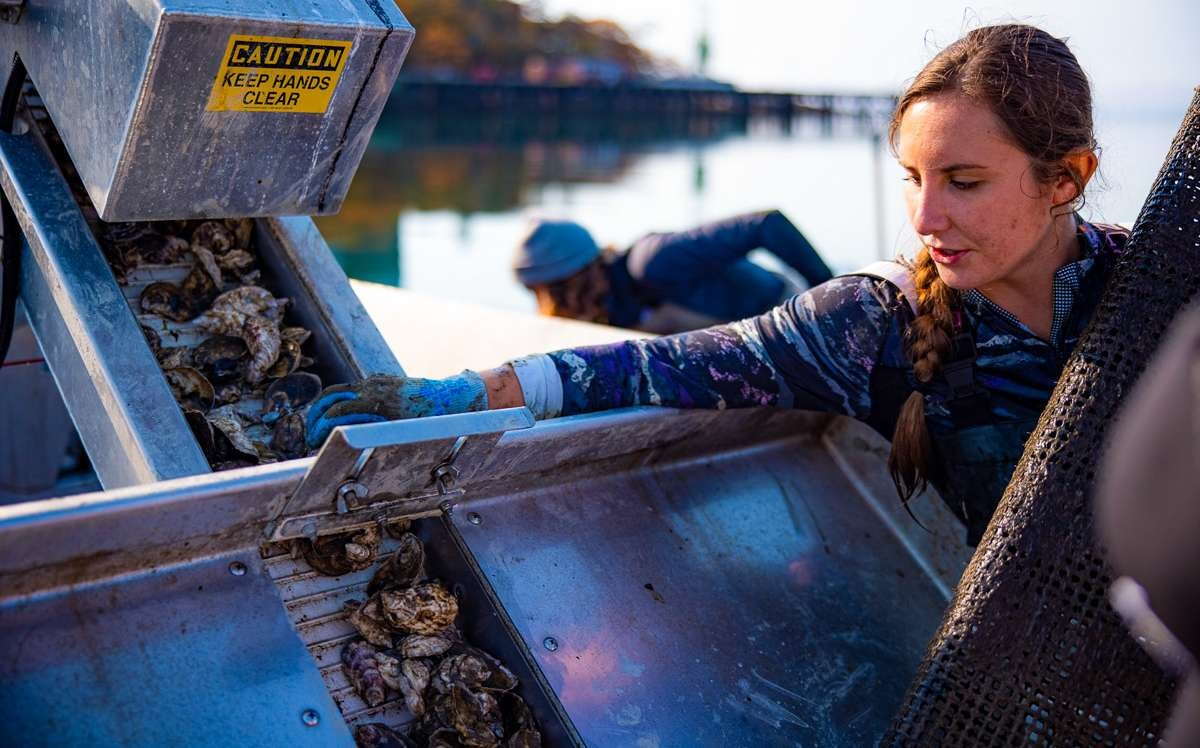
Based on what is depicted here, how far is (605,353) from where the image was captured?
220cm

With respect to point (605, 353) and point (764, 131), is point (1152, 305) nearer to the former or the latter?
point (605, 353)

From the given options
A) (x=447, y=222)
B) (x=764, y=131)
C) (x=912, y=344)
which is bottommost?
(x=764, y=131)

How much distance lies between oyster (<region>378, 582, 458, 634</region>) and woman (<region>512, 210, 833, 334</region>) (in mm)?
3147

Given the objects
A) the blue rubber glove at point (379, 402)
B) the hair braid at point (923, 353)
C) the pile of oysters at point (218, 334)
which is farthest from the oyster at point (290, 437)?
the hair braid at point (923, 353)

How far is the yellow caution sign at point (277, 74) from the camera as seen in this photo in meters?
1.96

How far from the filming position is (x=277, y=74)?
6.61 feet

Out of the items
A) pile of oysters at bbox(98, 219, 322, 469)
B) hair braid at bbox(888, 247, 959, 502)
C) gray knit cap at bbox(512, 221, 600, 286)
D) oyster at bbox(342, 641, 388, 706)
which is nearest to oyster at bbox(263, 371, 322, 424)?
pile of oysters at bbox(98, 219, 322, 469)

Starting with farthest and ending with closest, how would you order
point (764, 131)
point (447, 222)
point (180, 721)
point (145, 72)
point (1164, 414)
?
point (764, 131), point (447, 222), point (145, 72), point (180, 721), point (1164, 414)

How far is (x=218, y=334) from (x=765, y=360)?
1073mm

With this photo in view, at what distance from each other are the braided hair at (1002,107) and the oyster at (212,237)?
1.37 metres

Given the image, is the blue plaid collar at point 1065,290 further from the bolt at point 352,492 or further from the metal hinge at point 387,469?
the bolt at point 352,492

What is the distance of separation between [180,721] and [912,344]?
1381 mm

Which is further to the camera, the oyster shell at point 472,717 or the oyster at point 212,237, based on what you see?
the oyster at point 212,237

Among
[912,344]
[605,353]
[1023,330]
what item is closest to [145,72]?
[605,353]
